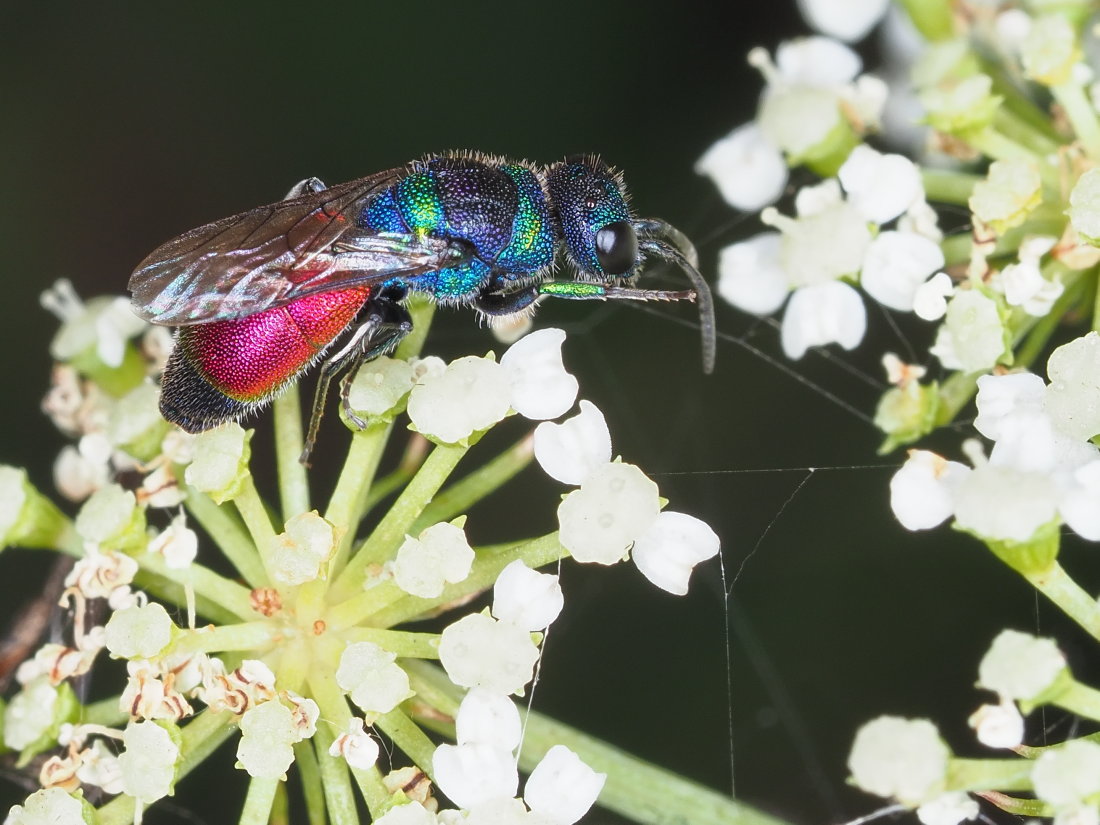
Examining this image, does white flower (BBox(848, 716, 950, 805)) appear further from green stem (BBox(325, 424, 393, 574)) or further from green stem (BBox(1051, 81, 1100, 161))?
green stem (BBox(1051, 81, 1100, 161))

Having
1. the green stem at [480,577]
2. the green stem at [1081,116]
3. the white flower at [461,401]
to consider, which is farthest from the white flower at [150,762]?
the green stem at [1081,116]

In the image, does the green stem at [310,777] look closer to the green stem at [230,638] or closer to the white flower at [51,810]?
the green stem at [230,638]

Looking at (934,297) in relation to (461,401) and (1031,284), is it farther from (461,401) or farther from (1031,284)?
(461,401)

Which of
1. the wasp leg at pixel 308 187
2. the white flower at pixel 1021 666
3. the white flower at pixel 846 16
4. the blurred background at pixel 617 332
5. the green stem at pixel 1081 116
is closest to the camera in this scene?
the white flower at pixel 1021 666

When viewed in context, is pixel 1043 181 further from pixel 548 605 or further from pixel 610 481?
pixel 548 605

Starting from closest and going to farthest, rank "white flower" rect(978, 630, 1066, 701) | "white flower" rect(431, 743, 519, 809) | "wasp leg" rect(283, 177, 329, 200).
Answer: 1. "white flower" rect(978, 630, 1066, 701)
2. "white flower" rect(431, 743, 519, 809)
3. "wasp leg" rect(283, 177, 329, 200)

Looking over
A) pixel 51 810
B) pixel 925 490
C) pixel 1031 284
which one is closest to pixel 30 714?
pixel 51 810


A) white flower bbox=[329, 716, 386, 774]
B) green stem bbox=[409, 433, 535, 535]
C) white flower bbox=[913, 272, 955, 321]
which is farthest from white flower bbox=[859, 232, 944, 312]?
white flower bbox=[329, 716, 386, 774]
